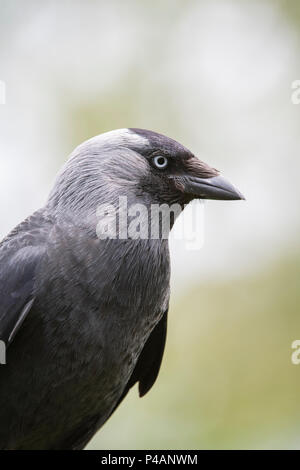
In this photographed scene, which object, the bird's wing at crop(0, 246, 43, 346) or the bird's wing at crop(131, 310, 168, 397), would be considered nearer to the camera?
the bird's wing at crop(0, 246, 43, 346)

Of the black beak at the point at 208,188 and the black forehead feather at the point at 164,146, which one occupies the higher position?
the black forehead feather at the point at 164,146

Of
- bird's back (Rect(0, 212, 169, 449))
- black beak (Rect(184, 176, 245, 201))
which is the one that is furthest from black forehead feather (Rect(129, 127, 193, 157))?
bird's back (Rect(0, 212, 169, 449))

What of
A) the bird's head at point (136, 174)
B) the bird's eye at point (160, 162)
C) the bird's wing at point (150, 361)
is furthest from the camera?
the bird's wing at point (150, 361)

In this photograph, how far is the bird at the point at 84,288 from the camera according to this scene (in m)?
5.34

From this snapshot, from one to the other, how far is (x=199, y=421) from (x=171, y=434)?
359 mm

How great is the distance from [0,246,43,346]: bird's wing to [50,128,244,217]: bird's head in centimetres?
50

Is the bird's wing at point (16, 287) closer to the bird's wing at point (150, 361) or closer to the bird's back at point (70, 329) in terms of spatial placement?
the bird's back at point (70, 329)

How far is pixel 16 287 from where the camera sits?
5.43 metres

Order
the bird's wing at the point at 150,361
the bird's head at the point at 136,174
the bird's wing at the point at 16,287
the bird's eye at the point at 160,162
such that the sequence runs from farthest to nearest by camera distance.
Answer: the bird's wing at the point at 150,361 < the bird's eye at the point at 160,162 < the bird's head at the point at 136,174 < the bird's wing at the point at 16,287

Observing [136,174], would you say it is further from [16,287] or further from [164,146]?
[16,287]

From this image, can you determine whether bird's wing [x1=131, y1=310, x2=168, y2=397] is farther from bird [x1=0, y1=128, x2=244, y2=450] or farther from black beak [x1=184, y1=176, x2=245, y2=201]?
black beak [x1=184, y1=176, x2=245, y2=201]

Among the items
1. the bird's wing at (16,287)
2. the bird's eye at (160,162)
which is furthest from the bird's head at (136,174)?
the bird's wing at (16,287)

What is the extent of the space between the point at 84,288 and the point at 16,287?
0.46 meters

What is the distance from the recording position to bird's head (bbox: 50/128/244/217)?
574 cm
